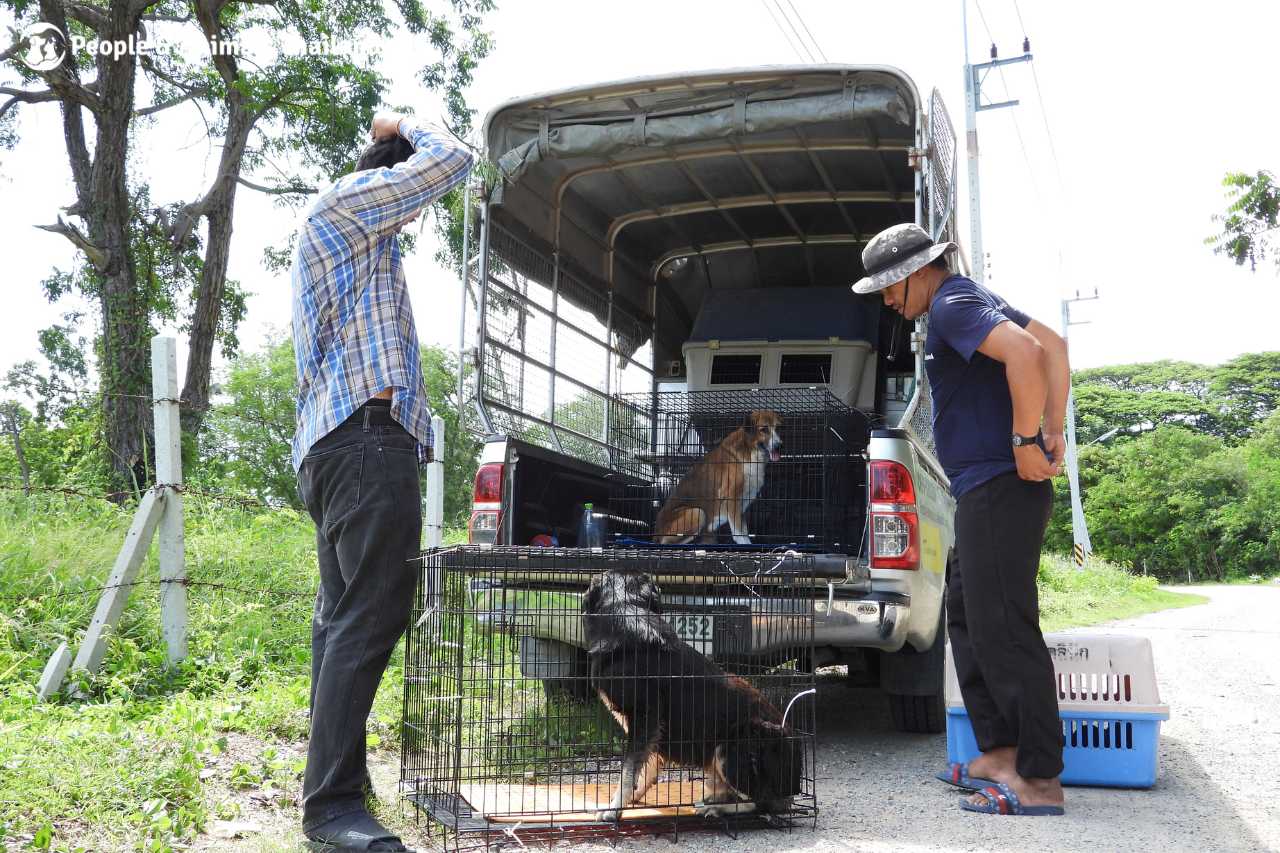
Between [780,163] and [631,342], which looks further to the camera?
[631,342]

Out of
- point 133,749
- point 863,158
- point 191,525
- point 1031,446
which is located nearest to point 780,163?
point 863,158

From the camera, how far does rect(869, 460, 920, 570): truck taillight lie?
4535 millimetres

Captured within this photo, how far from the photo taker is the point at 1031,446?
358cm

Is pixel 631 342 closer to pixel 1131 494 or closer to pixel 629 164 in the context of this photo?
pixel 629 164

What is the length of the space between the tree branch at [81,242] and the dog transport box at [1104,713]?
13.5 metres

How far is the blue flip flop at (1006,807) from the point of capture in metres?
3.66

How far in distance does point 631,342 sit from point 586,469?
182 centimetres

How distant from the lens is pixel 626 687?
11.9ft

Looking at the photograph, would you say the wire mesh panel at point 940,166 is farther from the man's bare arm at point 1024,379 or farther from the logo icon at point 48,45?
the logo icon at point 48,45

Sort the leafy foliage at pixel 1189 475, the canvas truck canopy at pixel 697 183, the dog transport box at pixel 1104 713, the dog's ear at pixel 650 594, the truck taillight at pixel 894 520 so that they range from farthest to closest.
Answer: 1. the leafy foliage at pixel 1189 475
2. the canvas truck canopy at pixel 697 183
3. the truck taillight at pixel 894 520
4. the dog transport box at pixel 1104 713
5. the dog's ear at pixel 650 594

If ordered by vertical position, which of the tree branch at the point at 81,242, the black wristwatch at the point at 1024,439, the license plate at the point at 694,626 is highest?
the tree branch at the point at 81,242

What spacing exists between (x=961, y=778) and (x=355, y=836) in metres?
2.47

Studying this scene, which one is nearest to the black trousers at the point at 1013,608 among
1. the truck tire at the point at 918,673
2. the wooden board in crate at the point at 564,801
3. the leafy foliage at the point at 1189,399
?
the wooden board in crate at the point at 564,801

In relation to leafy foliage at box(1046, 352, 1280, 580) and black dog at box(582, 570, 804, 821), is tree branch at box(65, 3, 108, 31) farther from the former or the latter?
leafy foliage at box(1046, 352, 1280, 580)
